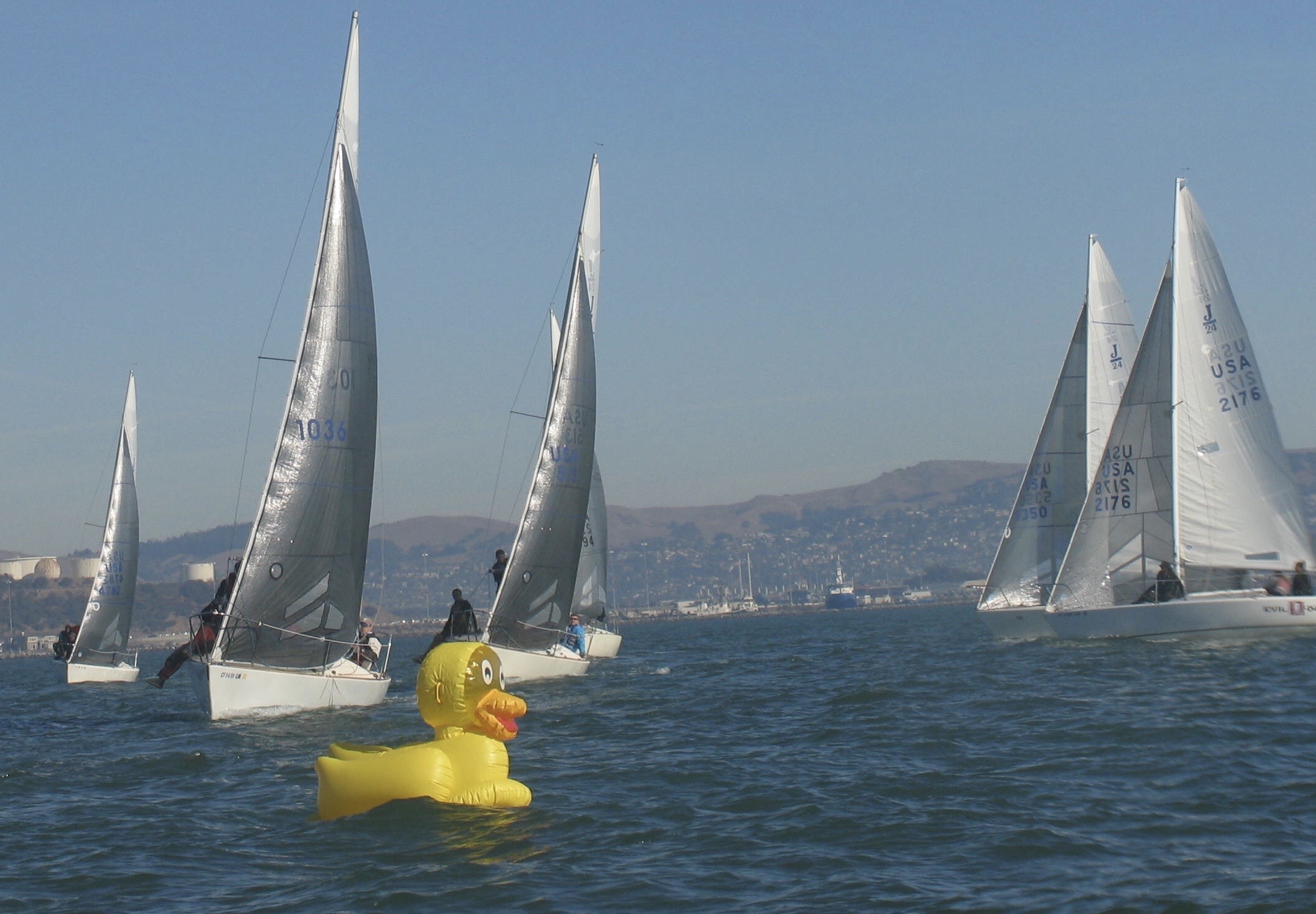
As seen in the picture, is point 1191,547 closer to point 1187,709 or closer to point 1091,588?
point 1091,588

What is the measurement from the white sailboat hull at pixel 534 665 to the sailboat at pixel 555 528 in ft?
0.06

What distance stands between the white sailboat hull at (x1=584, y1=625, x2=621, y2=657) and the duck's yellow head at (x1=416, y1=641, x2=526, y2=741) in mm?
24944

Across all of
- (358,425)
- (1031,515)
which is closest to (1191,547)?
(1031,515)

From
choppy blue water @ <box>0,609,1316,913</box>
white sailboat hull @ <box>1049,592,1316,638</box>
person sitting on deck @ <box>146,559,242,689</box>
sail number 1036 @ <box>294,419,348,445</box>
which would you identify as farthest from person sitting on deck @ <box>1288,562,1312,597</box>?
person sitting on deck @ <box>146,559,242,689</box>

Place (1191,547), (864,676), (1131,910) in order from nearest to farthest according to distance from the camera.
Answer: (1131,910), (864,676), (1191,547)

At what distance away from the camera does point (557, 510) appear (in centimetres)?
2695

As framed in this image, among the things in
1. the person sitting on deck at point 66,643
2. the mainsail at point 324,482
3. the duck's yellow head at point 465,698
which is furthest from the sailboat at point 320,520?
the person sitting on deck at point 66,643

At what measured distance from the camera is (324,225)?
21.3 metres

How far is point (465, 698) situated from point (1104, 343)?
27.5 m

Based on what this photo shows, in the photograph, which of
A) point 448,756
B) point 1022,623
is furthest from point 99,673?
point 448,756

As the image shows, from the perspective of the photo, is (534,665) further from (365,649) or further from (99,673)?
(99,673)

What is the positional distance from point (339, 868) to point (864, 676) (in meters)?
17.4

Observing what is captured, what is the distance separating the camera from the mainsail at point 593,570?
38688 mm

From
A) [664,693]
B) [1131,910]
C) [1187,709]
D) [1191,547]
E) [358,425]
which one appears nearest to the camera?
[1131,910]
